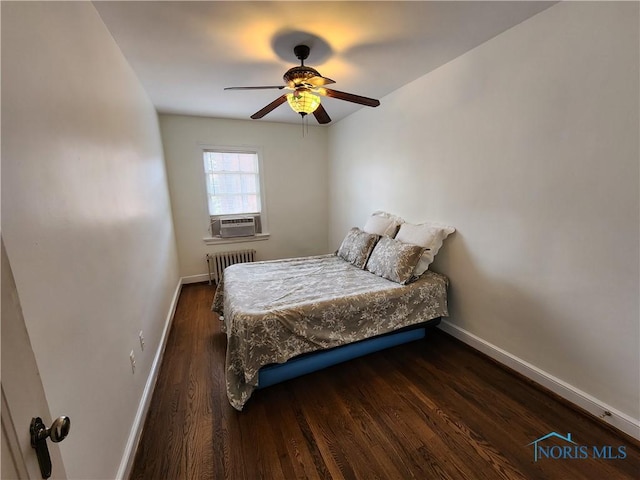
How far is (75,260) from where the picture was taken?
3.62 ft

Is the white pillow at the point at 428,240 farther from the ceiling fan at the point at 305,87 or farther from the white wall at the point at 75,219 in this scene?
the white wall at the point at 75,219

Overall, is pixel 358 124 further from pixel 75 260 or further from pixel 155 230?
pixel 75 260

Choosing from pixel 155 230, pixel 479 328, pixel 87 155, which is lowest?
pixel 479 328

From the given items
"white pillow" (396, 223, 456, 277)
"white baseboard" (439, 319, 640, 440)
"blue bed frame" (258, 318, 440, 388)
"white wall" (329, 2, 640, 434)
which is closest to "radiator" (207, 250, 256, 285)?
"blue bed frame" (258, 318, 440, 388)

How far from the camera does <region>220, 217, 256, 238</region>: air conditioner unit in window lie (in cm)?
426

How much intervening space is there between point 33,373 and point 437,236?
265 centimetres

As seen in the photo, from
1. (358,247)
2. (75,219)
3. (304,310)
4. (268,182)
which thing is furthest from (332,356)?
(268,182)

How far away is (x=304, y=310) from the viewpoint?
6.54ft

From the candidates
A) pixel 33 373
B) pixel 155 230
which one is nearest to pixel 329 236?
pixel 155 230

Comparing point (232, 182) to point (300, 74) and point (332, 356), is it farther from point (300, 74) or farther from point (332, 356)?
point (332, 356)

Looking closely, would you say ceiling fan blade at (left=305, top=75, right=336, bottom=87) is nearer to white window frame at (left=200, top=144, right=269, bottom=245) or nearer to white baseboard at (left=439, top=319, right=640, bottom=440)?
white baseboard at (left=439, top=319, right=640, bottom=440)

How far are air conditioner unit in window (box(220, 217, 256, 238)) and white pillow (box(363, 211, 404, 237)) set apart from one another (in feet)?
6.38

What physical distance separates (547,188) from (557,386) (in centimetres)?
136

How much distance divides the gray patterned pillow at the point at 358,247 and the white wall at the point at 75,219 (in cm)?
202
